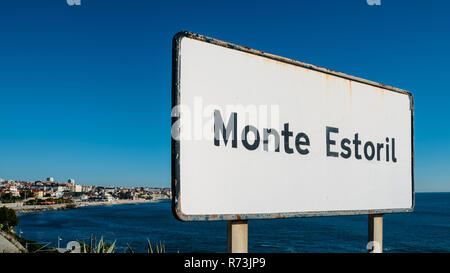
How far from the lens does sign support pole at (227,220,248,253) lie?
2.07 meters

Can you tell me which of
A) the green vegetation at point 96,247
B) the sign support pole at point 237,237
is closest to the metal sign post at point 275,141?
the sign support pole at point 237,237

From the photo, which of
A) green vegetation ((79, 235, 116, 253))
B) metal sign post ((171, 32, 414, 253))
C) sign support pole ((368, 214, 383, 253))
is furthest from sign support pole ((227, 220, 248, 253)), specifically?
green vegetation ((79, 235, 116, 253))

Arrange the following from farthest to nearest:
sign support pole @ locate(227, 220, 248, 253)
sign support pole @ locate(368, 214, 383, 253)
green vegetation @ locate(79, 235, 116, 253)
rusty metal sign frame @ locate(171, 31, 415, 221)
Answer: green vegetation @ locate(79, 235, 116, 253), sign support pole @ locate(368, 214, 383, 253), sign support pole @ locate(227, 220, 248, 253), rusty metal sign frame @ locate(171, 31, 415, 221)

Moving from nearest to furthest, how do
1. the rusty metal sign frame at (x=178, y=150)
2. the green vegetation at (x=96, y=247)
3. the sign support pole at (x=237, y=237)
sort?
the rusty metal sign frame at (x=178, y=150) < the sign support pole at (x=237, y=237) < the green vegetation at (x=96, y=247)

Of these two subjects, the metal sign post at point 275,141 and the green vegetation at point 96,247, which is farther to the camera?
the green vegetation at point 96,247

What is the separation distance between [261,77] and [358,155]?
3.49 feet

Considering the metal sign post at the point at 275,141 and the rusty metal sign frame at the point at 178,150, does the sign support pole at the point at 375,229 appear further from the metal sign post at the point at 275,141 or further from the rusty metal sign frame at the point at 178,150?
the rusty metal sign frame at the point at 178,150

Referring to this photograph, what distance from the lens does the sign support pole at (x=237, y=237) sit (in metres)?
2.07

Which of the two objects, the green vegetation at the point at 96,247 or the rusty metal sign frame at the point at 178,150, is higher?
the rusty metal sign frame at the point at 178,150

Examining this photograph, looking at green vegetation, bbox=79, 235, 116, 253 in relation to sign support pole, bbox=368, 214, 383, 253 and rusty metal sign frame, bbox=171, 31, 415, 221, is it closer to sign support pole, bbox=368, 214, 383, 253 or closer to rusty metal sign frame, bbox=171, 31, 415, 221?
rusty metal sign frame, bbox=171, 31, 415, 221

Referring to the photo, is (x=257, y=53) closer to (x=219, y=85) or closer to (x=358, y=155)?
(x=219, y=85)

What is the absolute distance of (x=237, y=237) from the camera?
2.08 meters

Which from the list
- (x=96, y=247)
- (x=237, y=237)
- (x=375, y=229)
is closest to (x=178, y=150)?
(x=237, y=237)
